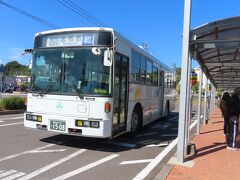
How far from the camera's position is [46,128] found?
10.1m

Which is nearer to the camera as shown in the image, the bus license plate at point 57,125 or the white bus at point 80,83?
the white bus at point 80,83

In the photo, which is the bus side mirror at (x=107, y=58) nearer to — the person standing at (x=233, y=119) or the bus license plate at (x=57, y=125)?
the bus license plate at (x=57, y=125)

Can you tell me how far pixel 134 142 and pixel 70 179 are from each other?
16.6 feet

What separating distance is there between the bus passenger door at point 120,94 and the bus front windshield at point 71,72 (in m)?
0.55

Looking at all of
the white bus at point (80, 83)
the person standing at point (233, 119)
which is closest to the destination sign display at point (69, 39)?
the white bus at point (80, 83)

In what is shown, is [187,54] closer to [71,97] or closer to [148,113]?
[71,97]

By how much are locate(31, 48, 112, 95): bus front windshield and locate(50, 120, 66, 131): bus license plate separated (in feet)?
2.66

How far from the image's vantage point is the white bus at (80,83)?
9.59 meters

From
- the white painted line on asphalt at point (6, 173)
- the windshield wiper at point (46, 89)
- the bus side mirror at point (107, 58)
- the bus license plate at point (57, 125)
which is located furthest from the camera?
the windshield wiper at point (46, 89)

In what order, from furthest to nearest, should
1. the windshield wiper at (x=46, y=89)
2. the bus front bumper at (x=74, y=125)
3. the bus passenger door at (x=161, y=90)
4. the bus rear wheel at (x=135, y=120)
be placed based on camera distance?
the bus passenger door at (x=161, y=90) < the bus rear wheel at (x=135, y=120) < the windshield wiper at (x=46, y=89) < the bus front bumper at (x=74, y=125)

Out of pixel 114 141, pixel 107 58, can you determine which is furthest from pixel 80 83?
pixel 114 141

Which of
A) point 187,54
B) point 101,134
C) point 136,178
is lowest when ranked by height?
point 136,178

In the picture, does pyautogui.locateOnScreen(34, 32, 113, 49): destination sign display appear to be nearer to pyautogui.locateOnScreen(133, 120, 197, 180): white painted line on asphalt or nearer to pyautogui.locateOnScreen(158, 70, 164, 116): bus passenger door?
pyautogui.locateOnScreen(133, 120, 197, 180): white painted line on asphalt

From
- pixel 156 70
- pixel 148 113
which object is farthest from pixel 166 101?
pixel 148 113
